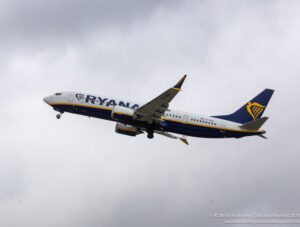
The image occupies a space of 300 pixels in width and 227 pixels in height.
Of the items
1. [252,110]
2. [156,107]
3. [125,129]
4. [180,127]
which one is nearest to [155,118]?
[156,107]

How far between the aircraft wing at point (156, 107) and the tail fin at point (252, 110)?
1066 cm

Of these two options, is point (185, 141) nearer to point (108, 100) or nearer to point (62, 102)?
point (108, 100)

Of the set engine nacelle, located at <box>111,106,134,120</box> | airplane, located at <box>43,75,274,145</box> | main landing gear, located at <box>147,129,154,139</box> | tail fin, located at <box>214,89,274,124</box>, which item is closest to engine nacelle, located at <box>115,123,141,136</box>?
airplane, located at <box>43,75,274,145</box>

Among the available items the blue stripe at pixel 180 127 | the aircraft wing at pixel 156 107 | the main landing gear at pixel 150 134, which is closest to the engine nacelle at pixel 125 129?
the main landing gear at pixel 150 134

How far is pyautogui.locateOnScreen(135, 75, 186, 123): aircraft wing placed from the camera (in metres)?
60.8

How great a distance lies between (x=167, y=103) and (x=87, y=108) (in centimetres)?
1184

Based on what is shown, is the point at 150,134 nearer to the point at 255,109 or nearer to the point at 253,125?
the point at 253,125

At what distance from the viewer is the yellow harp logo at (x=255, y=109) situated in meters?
71.4

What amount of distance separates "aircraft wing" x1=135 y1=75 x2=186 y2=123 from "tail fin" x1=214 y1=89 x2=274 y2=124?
10.7 m

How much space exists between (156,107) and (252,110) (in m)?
16.1

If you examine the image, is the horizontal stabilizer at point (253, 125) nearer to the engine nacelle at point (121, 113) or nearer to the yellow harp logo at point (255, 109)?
the yellow harp logo at point (255, 109)

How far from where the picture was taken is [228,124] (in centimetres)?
6844

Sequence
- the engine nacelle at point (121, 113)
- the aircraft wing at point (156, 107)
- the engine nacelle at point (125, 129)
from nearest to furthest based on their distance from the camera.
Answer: the aircraft wing at point (156, 107), the engine nacelle at point (121, 113), the engine nacelle at point (125, 129)

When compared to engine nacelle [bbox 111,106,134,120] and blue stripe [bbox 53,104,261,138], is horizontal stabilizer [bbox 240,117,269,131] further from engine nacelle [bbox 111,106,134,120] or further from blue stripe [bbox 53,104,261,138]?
engine nacelle [bbox 111,106,134,120]
